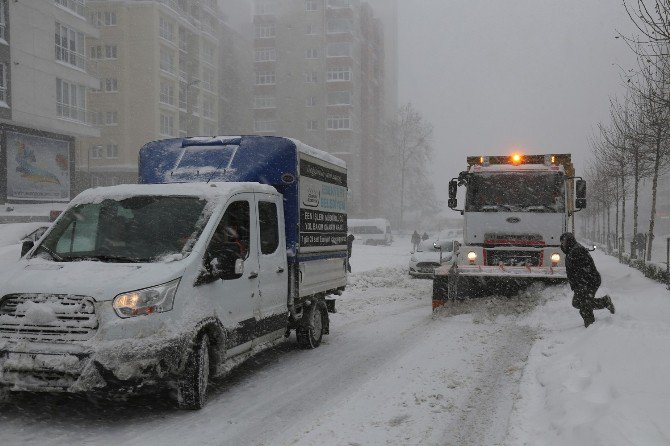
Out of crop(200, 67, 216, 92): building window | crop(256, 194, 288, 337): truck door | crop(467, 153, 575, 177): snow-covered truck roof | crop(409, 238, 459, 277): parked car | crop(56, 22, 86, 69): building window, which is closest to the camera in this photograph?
crop(256, 194, 288, 337): truck door

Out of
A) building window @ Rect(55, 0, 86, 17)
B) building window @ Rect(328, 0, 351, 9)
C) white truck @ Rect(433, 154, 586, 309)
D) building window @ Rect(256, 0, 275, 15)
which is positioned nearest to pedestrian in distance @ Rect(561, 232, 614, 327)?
white truck @ Rect(433, 154, 586, 309)

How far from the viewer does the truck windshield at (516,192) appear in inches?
522

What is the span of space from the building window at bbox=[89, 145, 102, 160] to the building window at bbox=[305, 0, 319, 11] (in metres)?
35.1

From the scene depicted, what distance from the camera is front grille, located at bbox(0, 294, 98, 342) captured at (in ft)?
16.4

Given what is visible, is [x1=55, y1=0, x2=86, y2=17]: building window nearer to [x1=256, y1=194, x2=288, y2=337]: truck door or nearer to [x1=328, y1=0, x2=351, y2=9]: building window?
[x1=256, y1=194, x2=288, y2=337]: truck door

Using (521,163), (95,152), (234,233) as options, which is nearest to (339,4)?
(95,152)

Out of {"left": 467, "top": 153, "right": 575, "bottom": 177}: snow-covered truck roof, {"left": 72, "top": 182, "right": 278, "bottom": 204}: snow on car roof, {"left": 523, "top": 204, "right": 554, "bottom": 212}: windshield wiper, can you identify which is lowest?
{"left": 523, "top": 204, "right": 554, "bottom": 212}: windshield wiper

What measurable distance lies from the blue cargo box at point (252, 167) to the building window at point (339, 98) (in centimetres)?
6717

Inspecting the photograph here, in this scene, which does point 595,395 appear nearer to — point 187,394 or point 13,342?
point 187,394

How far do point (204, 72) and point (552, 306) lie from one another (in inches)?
2157

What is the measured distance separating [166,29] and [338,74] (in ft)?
84.8

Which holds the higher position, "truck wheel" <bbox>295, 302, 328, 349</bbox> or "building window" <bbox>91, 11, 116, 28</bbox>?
"building window" <bbox>91, 11, 116, 28</bbox>

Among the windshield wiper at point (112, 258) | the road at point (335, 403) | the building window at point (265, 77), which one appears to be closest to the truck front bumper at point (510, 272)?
the road at point (335, 403)

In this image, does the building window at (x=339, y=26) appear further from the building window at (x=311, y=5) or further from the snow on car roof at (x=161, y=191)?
the snow on car roof at (x=161, y=191)
